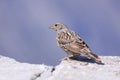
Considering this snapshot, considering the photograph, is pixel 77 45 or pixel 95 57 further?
pixel 77 45

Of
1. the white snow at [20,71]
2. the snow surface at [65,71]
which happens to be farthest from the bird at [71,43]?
the white snow at [20,71]

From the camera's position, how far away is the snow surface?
10.8m

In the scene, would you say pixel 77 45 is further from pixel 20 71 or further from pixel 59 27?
pixel 20 71

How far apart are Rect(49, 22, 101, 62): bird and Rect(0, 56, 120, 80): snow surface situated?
15.5 inches

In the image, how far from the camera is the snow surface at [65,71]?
10.8 meters

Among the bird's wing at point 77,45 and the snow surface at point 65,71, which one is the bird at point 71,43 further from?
the snow surface at point 65,71

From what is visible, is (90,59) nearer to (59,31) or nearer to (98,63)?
(98,63)

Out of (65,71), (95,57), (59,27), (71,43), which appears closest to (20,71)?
(65,71)

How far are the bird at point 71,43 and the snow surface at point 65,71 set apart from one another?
0.39m

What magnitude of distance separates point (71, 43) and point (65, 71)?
2.50m

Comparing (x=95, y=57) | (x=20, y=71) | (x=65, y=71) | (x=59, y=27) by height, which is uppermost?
(x=59, y=27)

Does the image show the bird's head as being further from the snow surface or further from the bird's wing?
the snow surface

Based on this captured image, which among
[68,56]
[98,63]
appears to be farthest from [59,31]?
[98,63]

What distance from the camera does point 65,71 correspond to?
433 inches
